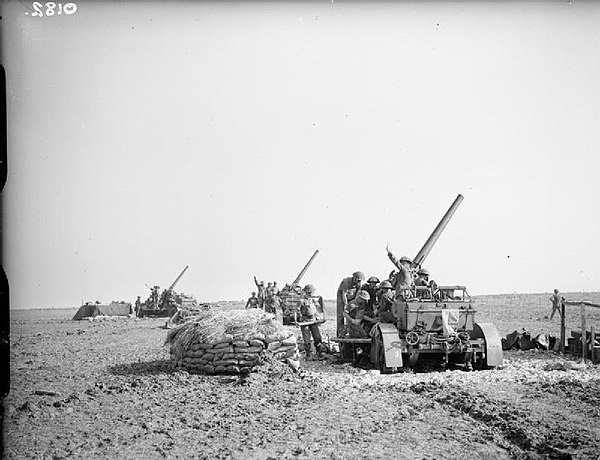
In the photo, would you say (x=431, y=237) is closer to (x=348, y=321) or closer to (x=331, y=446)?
(x=348, y=321)

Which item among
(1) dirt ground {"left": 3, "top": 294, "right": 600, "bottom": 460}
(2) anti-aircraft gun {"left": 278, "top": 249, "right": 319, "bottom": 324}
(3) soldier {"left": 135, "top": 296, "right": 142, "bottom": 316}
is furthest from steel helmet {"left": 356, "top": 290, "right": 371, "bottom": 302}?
(3) soldier {"left": 135, "top": 296, "right": 142, "bottom": 316}

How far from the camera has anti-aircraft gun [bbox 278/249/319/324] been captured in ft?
80.5

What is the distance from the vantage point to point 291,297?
25.2 meters

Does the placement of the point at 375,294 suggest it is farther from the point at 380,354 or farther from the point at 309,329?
the point at 380,354

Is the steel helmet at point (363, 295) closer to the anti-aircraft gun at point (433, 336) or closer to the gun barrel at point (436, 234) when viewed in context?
the anti-aircraft gun at point (433, 336)

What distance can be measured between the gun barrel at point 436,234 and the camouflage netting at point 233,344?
4770 mm

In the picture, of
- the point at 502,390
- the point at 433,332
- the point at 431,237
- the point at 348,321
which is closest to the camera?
the point at 502,390

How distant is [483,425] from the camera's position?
6559 mm

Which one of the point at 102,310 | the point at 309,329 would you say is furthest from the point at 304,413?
the point at 102,310

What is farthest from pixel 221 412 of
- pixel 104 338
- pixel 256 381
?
pixel 104 338

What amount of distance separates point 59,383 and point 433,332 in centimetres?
679

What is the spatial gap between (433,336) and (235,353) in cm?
398

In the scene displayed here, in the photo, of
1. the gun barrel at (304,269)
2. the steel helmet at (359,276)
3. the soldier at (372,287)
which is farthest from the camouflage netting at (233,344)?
the gun barrel at (304,269)

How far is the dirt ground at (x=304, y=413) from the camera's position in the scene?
225 inches
